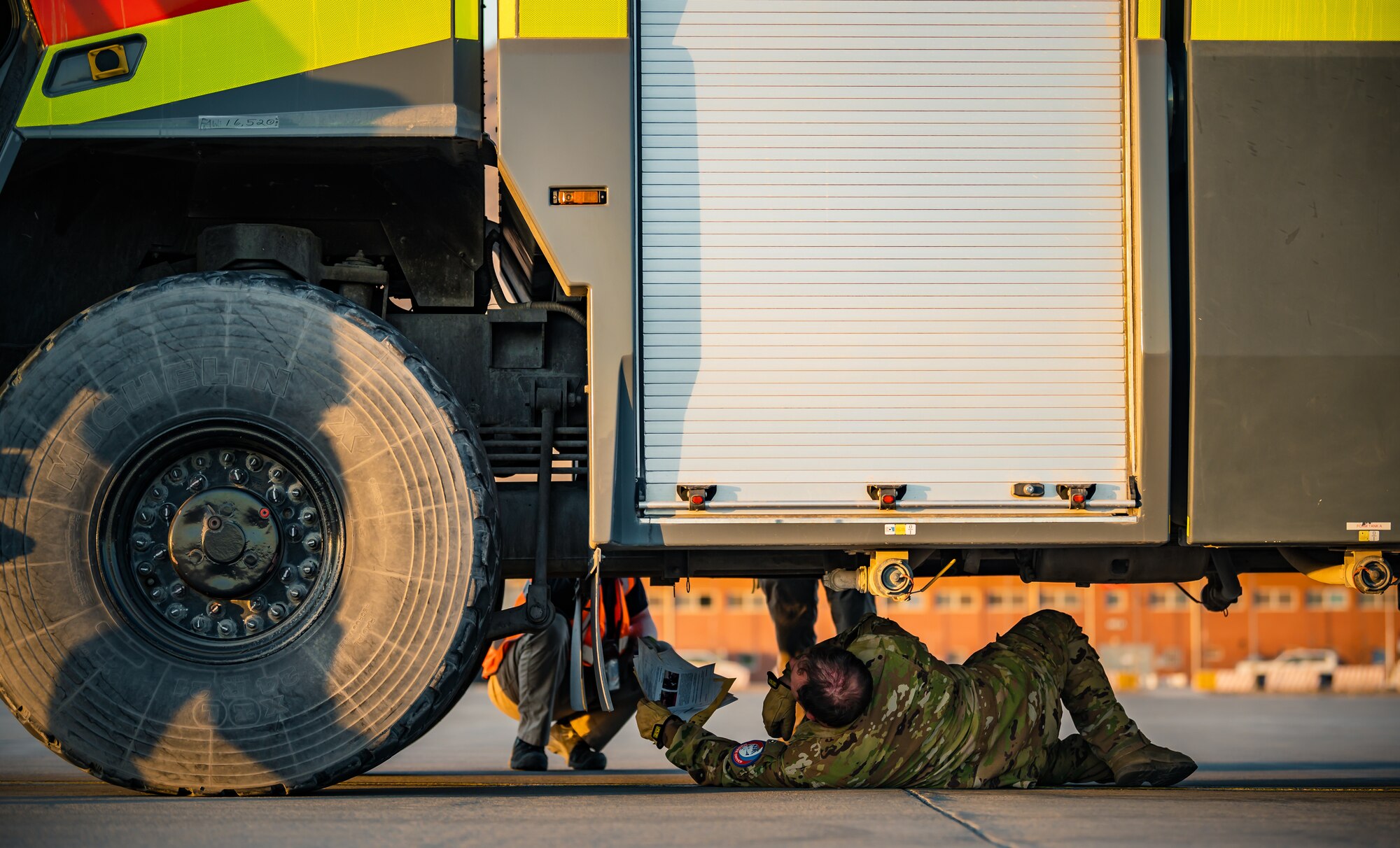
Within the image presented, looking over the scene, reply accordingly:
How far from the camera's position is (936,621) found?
43875 mm

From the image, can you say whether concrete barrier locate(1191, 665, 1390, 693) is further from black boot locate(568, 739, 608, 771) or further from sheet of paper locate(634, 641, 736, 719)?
sheet of paper locate(634, 641, 736, 719)

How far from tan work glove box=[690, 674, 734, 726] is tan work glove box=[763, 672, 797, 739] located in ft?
0.61

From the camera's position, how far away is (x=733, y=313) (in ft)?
13.2

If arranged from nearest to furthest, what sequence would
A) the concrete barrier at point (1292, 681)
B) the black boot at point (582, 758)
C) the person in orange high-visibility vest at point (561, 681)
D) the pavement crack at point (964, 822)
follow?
the pavement crack at point (964, 822), the person in orange high-visibility vest at point (561, 681), the black boot at point (582, 758), the concrete barrier at point (1292, 681)

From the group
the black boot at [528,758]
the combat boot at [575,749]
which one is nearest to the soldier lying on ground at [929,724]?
the black boot at [528,758]

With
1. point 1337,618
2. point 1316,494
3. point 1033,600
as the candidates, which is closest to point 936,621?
point 1033,600

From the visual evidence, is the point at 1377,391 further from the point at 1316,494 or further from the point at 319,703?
the point at 319,703

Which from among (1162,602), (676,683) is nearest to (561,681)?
(676,683)

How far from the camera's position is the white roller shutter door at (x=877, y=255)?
13.1 ft

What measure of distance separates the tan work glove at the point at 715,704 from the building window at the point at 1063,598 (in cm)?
3793

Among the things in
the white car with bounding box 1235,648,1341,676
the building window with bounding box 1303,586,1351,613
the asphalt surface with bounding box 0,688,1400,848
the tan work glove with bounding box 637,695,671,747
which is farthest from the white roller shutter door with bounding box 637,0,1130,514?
the building window with bounding box 1303,586,1351,613

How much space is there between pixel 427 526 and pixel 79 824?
3.78 feet

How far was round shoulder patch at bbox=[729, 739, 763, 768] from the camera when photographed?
3.88 meters

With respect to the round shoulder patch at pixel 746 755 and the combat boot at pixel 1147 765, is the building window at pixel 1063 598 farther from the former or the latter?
the round shoulder patch at pixel 746 755
